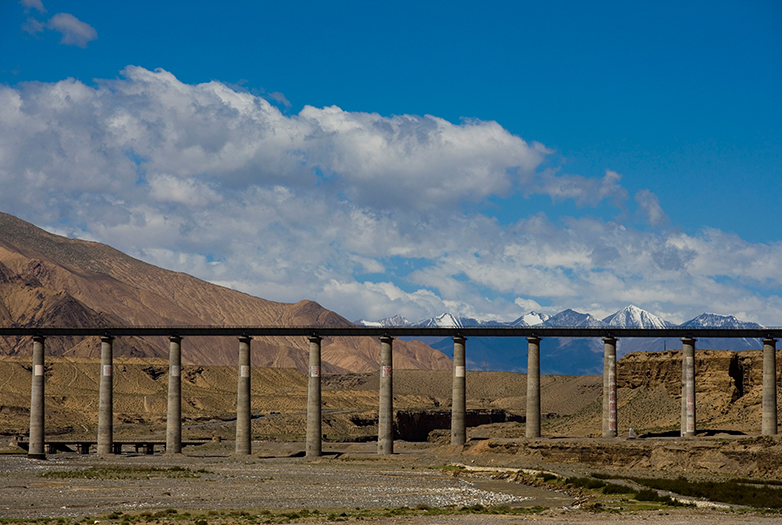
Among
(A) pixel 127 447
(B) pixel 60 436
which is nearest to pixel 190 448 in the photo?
(A) pixel 127 447

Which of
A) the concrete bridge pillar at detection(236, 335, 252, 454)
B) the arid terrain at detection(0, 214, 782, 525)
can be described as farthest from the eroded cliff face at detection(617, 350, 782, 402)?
the concrete bridge pillar at detection(236, 335, 252, 454)

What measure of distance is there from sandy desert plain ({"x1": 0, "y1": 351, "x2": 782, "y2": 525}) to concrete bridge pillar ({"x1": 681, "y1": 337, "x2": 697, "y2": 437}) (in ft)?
8.96

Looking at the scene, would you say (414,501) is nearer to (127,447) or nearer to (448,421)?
(127,447)

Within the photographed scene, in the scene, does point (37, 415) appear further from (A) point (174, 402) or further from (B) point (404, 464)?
(B) point (404, 464)

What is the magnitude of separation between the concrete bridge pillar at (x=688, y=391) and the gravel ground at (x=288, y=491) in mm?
19591

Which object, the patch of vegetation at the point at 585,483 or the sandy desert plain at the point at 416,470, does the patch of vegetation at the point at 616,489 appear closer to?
the sandy desert plain at the point at 416,470

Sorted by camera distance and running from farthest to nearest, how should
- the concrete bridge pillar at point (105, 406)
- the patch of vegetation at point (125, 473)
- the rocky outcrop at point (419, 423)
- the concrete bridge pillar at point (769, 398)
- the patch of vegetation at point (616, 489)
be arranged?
the rocky outcrop at point (419, 423)
the concrete bridge pillar at point (105, 406)
the concrete bridge pillar at point (769, 398)
the patch of vegetation at point (125, 473)
the patch of vegetation at point (616, 489)

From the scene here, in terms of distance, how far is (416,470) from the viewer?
6419cm

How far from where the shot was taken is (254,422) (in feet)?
406

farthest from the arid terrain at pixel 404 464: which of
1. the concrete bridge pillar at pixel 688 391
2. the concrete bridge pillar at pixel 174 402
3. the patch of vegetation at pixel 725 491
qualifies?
the patch of vegetation at pixel 725 491

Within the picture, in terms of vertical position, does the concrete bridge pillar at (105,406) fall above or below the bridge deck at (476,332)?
below

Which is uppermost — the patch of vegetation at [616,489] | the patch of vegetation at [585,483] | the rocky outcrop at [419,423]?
the patch of vegetation at [616,489]

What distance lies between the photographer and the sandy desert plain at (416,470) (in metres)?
38.9

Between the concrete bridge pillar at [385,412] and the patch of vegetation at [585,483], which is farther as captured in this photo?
the concrete bridge pillar at [385,412]
